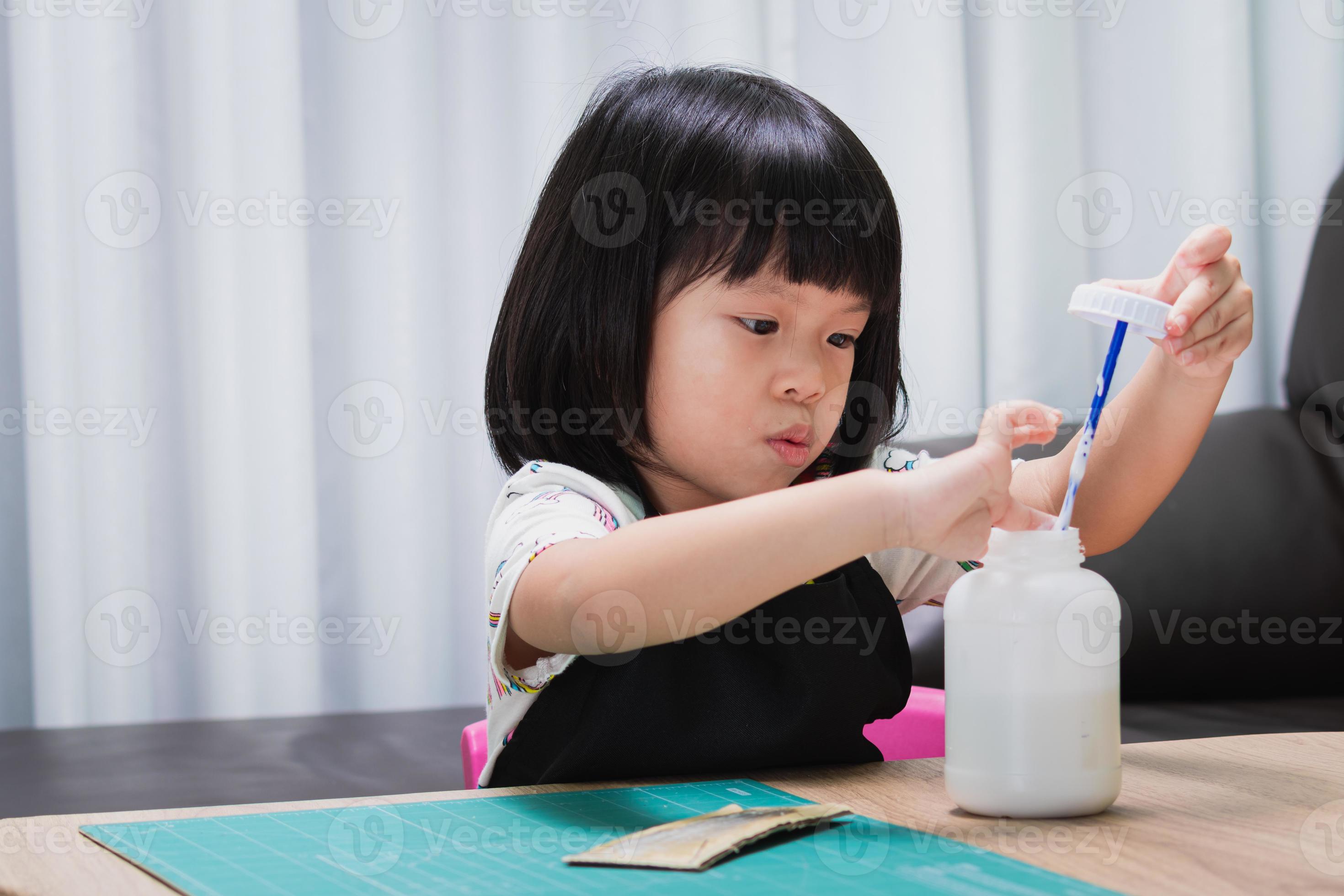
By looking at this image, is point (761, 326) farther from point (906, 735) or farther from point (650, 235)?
point (906, 735)

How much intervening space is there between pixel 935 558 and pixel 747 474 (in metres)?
0.19

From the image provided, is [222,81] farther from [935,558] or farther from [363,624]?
[935,558]

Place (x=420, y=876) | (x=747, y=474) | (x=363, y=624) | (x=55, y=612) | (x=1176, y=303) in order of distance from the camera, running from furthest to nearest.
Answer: (x=363, y=624) → (x=55, y=612) → (x=747, y=474) → (x=1176, y=303) → (x=420, y=876)

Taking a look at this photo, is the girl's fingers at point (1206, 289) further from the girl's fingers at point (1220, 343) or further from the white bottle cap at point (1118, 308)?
the white bottle cap at point (1118, 308)

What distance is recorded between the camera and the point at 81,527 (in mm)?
1684

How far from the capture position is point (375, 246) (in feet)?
5.84

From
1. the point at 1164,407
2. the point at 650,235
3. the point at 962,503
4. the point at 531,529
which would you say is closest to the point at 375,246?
the point at 650,235

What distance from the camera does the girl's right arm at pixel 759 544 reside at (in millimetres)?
545

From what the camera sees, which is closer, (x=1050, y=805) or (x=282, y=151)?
(x=1050, y=805)

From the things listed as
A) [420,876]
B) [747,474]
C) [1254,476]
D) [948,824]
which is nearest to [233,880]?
[420,876]

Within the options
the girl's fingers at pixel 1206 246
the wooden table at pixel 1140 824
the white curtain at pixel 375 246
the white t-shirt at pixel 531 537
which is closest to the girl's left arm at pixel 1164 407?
the girl's fingers at pixel 1206 246

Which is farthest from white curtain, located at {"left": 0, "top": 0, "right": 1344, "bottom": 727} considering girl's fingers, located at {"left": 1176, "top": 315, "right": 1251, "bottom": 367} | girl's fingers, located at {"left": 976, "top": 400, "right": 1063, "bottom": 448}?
girl's fingers, located at {"left": 976, "top": 400, "right": 1063, "bottom": 448}

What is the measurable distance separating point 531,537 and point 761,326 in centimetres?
22

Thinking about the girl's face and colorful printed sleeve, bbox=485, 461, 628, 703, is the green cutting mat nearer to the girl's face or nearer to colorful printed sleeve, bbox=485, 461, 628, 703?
colorful printed sleeve, bbox=485, 461, 628, 703
